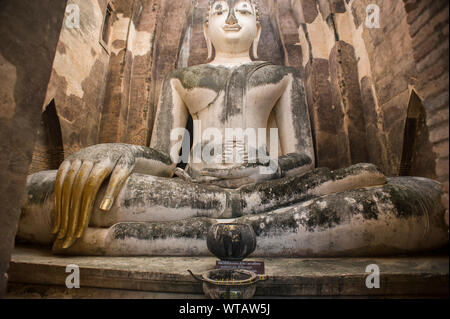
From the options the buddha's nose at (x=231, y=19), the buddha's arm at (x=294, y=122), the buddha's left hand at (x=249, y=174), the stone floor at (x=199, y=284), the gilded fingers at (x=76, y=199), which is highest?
the buddha's nose at (x=231, y=19)

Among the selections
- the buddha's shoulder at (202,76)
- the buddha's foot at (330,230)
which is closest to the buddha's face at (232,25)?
the buddha's shoulder at (202,76)

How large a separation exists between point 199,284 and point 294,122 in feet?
7.58

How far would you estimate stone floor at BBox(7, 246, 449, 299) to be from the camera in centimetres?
124

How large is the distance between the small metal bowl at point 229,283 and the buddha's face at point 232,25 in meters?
3.10

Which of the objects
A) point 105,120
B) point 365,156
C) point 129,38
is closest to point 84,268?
point 105,120

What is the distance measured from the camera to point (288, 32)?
14.3ft

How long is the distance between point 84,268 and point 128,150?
44.2 inches

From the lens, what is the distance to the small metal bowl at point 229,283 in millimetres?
1047

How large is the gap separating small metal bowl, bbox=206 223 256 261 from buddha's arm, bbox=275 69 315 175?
1.64m

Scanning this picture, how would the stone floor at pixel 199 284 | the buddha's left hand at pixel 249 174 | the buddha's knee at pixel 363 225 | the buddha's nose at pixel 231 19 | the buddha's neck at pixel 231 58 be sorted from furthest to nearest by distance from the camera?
the buddha's neck at pixel 231 58, the buddha's nose at pixel 231 19, the buddha's left hand at pixel 249 174, the buddha's knee at pixel 363 225, the stone floor at pixel 199 284

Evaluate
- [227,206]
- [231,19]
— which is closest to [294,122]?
[227,206]

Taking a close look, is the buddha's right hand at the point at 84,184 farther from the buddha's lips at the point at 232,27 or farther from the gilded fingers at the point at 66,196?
the buddha's lips at the point at 232,27

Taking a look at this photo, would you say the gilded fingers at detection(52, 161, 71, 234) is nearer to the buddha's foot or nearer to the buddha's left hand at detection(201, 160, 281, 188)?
the buddha's foot

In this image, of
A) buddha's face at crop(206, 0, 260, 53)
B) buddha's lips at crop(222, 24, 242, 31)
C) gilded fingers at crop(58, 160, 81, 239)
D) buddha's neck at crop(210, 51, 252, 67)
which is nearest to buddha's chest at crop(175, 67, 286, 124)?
buddha's neck at crop(210, 51, 252, 67)
